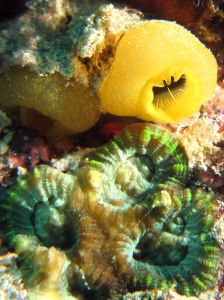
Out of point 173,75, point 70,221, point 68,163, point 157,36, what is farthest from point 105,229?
point 157,36

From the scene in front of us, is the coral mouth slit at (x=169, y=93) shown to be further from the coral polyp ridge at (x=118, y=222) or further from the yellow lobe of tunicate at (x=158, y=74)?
the coral polyp ridge at (x=118, y=222)

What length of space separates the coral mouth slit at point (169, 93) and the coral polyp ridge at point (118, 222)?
20cm

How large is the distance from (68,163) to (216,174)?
117 centimetres

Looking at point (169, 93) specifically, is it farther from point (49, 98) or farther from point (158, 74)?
point (49, 98)

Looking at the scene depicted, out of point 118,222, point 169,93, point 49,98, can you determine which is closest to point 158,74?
point 169,93

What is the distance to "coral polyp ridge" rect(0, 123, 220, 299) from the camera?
192 centimetres

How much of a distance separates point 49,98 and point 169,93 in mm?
917

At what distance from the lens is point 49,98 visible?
2156 millimetres

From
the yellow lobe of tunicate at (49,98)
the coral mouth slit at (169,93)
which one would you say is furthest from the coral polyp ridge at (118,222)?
the yellow lobe of tunicate at (49,98)

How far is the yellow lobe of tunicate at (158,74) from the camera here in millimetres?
2004

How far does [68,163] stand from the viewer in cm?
233

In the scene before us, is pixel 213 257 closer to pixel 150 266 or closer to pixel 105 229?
pixel 150 266

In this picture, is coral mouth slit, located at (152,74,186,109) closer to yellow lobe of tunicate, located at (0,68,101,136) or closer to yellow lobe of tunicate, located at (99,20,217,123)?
yellow lobe of tunicate, located at (99,20,217,123)

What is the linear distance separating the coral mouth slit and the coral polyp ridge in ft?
0.66
